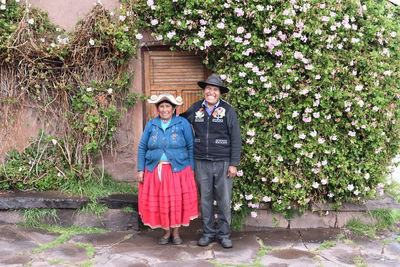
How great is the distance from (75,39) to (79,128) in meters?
1.17

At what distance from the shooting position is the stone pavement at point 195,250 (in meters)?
4.44

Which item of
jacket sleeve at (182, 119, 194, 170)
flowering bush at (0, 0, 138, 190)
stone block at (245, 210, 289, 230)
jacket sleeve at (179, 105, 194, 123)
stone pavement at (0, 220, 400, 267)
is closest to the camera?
stone pavement at (0, 220, 400, 267)

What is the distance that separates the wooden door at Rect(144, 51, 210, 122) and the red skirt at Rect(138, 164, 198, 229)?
1375 mm

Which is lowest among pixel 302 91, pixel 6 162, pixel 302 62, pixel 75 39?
pixel 6 162

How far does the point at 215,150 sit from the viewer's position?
15.5 ft

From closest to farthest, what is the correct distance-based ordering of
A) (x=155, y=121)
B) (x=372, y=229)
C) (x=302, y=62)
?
1. (x=155, y=121)
2. (x=302, y=62)
3. (x=372, y=229)

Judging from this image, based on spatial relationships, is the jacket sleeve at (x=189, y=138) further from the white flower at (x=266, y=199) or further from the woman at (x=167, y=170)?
the white flower at (x=266, y=199)

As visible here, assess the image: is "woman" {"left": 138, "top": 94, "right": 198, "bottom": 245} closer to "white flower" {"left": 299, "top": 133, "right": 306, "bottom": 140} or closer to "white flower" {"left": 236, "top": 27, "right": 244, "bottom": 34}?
"white flower" {"left": 236, "top": 27, "right": 244, "bottom": 34}

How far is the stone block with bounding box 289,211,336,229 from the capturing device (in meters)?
5.61

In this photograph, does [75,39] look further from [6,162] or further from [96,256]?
[96,256]

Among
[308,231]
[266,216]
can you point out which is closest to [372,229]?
[308,231]

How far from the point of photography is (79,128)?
18.5ft

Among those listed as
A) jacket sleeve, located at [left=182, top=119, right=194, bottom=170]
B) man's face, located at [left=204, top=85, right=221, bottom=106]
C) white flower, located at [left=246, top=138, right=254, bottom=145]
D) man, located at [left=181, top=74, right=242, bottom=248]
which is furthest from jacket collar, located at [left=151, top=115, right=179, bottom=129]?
white flower, located at [left=246, top=138, right=254, bottom=145]

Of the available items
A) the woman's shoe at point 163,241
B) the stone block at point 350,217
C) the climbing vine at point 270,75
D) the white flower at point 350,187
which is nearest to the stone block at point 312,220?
the stone block at point 350,217
